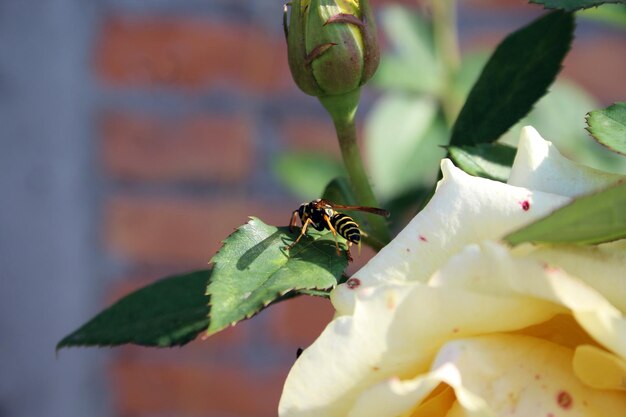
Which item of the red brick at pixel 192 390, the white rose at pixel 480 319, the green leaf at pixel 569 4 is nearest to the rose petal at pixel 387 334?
the white rose at pixel 480 319

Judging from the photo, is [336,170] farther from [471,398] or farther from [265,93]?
[471,398]

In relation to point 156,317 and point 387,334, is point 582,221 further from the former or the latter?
point 156,317

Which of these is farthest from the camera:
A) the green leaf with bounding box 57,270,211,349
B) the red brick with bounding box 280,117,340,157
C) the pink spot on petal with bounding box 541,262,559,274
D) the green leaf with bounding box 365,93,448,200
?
the red brick with bounding box 280,117,340,157

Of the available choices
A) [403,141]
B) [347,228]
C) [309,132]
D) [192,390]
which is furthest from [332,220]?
[192,390]

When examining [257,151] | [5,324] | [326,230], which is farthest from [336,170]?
[5,324]

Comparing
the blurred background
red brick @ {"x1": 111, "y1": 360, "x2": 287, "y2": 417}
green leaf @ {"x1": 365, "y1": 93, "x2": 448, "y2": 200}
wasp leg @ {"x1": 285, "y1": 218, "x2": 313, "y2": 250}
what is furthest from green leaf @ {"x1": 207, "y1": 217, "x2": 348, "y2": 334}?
red brick @ {"x1": 111, "y1": 360, "x2": 287, "y2": 417}

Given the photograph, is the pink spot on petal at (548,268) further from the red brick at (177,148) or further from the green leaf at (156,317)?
the red brick at (177,148)

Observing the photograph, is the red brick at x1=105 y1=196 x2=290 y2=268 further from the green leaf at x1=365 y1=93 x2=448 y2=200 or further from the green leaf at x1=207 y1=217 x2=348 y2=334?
the green leaf at x1=207 y1=217 x2=348 y2=334
